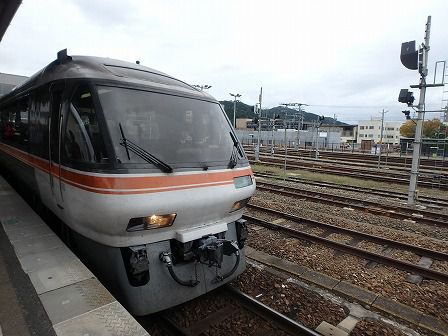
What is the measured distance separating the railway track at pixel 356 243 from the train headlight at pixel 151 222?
419 cm

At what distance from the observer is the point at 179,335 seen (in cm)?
361

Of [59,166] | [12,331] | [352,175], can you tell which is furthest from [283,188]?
[12,331]

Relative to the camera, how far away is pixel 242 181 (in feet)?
14.4

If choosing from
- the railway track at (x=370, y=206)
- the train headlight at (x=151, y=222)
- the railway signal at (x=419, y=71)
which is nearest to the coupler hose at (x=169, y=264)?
the train headlight at (x=151, y=222)

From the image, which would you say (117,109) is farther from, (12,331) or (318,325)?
(318,325)

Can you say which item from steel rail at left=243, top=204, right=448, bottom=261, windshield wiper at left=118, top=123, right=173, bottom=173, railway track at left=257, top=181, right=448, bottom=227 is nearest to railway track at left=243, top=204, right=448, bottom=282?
steel rail at left=243, top=204, right=448, bottom=261

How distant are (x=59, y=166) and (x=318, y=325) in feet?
11.8

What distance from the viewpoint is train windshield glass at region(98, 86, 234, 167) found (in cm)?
351

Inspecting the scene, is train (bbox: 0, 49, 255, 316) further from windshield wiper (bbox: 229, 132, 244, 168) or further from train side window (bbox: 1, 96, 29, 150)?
train side window (bbox: 1, 96, 29, 150)

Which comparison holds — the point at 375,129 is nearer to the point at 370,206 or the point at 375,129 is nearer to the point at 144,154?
the point at 370,206

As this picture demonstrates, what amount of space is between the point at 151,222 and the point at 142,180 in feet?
1.43

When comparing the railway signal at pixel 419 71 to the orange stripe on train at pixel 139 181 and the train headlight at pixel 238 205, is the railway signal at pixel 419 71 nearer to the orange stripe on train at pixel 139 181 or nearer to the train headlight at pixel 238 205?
the train headlight at pixel 238 205

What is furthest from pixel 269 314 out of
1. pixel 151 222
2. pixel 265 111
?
pixel 265 111

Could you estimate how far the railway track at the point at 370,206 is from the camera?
30.2 ft
